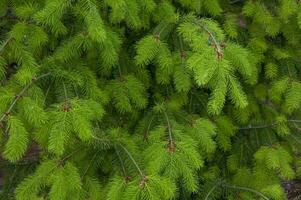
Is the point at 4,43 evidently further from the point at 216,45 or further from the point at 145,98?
the point at 216,45

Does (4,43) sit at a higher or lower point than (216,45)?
lower

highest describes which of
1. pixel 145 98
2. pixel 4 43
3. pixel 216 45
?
pixel 216 45

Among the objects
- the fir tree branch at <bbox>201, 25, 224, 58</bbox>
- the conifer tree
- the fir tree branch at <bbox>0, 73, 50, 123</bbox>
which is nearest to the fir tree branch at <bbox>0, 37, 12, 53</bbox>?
the conifer tree

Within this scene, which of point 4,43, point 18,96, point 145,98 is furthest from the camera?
point 145,98

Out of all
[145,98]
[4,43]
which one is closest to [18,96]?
[4,43]

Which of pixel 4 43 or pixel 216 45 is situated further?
pixel 4 43

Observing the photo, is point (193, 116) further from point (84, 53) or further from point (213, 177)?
point (84, 53)

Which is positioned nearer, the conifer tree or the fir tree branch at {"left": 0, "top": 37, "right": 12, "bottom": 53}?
the conifer tree

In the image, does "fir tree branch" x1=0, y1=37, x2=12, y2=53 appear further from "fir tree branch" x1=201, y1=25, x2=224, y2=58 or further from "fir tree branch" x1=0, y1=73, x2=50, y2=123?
"fir tree branch" x1=201, y1=25, x2=224, y2=58

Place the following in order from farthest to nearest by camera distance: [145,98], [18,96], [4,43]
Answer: [145,98]
[4,43]
[18,96]

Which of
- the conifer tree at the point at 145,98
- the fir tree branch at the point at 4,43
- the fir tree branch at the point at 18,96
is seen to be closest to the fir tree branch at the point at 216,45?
the conifer tree at the point at 145,98
